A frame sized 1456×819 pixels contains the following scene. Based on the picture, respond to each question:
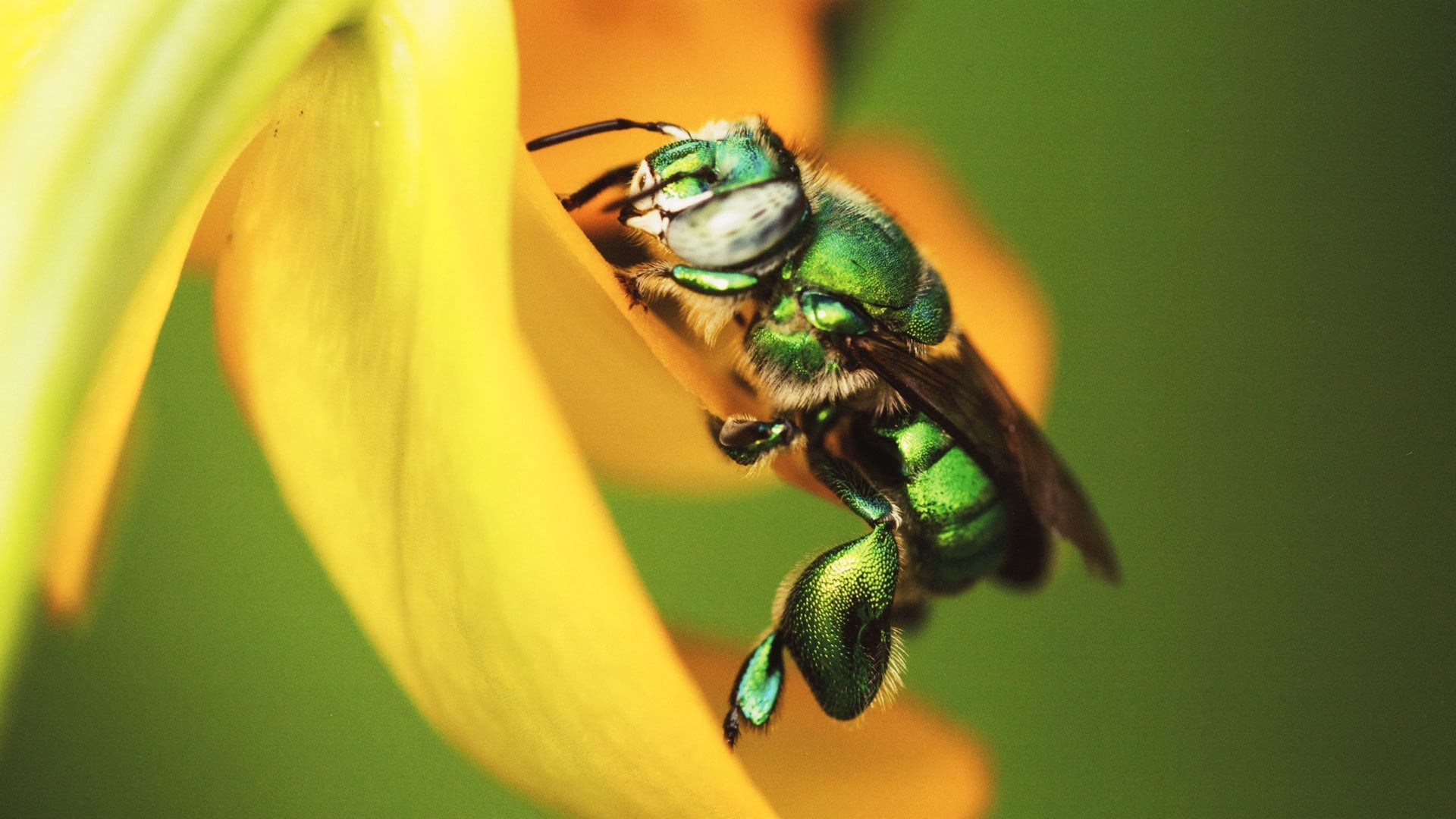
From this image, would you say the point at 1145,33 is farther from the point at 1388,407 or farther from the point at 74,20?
the point at 74,20

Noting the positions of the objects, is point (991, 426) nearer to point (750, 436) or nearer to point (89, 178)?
point (750, 436)

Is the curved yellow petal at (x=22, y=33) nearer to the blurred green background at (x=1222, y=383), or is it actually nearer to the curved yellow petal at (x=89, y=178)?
the curved yellow petal at (x=89, y=178)

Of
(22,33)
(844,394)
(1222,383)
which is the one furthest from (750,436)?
(1222,383)

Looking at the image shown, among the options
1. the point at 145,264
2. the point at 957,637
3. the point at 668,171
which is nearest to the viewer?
the point at 145,264

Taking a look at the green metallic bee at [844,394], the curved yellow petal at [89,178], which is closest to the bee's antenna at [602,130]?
the green metallic bee at [844,394]

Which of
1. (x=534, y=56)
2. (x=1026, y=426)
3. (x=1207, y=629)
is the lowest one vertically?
(x=1207, y=629)

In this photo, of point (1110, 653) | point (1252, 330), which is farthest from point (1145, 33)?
point (1110, 653)

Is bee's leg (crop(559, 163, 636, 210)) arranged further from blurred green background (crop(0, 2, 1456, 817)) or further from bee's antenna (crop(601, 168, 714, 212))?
blurred green background (crop(0, 2, 1456, 817))
